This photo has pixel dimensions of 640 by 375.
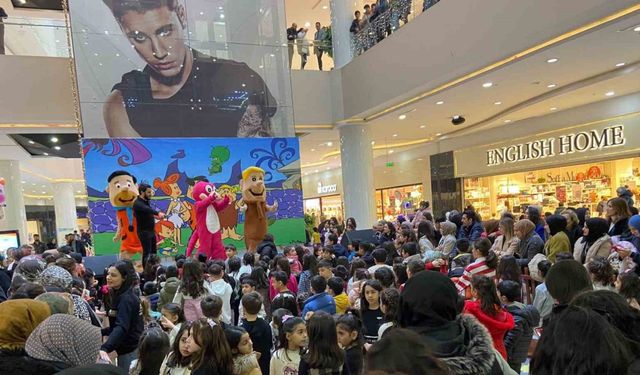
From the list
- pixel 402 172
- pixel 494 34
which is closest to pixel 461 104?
pixel 494 34

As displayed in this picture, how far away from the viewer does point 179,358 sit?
2.38 m

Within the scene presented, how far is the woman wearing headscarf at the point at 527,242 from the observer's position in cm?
498

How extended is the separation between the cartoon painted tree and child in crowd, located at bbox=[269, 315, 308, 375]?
786 centimetres

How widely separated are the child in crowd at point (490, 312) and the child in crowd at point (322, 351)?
0.85 m

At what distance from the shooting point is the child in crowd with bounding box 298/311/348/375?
2.39 metres

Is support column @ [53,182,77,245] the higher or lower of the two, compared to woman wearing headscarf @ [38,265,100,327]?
higher

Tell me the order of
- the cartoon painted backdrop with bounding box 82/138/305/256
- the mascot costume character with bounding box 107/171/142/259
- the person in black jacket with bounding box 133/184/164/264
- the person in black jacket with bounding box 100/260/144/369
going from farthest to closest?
the cartoon painted backdrop with bounding box 82/138/305/256
the mascot costume character with bounding box 107/171/142/259
the person in black jacket with bounding box 133/184/164/264
the person in black jacket with bounding box 100/260/144/369

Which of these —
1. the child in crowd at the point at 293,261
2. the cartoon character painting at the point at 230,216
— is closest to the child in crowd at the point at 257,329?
the child in crowd at the point at 293,261

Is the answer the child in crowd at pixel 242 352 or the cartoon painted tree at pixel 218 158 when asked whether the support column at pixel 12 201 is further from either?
the child in crowd at pixel 242 352

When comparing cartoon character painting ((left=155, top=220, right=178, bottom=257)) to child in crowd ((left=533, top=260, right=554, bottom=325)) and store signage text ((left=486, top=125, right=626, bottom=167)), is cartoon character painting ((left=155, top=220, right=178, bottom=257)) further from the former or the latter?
store signage text ((left=486, top=125, right=626, bottom=167))

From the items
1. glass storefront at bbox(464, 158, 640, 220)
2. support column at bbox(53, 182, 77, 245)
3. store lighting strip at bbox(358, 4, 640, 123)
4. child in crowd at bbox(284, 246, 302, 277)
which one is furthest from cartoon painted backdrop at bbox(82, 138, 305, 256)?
support column at bbox(53, 182, 77, 245)

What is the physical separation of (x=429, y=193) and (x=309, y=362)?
14.4 m

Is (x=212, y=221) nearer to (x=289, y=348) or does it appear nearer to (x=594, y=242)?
(x=289, y=348)

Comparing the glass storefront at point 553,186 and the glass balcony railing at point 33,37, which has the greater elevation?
the glass balcony railing at point 33,37
